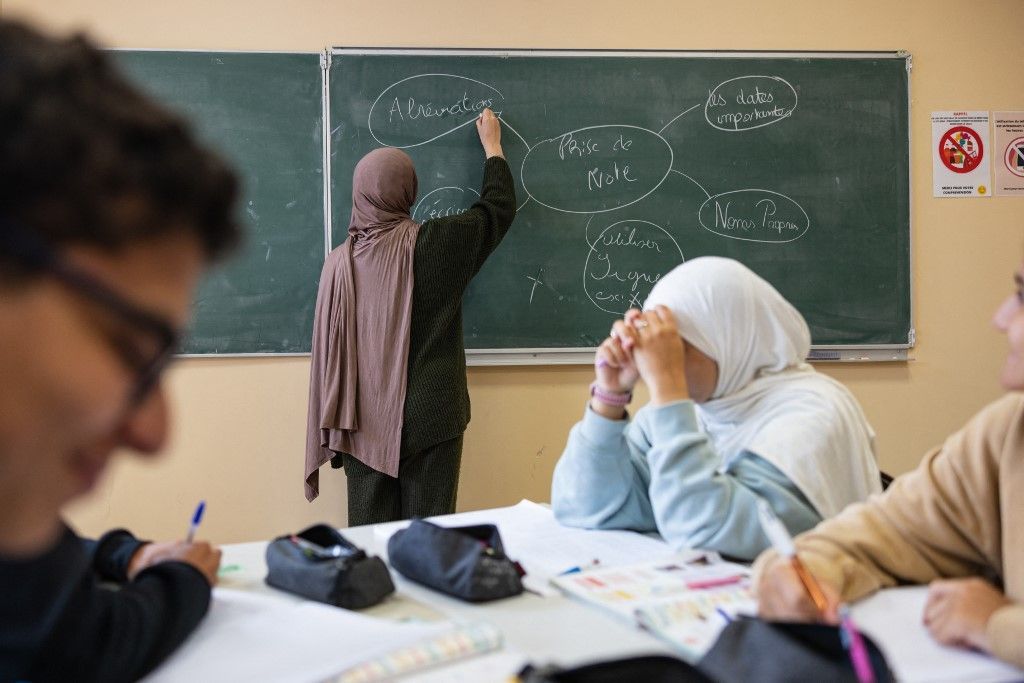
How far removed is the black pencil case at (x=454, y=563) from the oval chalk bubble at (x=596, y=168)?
2327mm

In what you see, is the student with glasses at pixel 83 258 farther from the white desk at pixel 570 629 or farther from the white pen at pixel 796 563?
the white pen at pixel 796 563

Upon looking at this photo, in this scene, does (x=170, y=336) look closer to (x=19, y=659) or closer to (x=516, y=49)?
(x=19, y=659)

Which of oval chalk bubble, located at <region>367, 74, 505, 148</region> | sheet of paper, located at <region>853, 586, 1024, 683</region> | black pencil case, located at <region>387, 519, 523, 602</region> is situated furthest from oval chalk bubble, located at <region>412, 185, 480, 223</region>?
sheet of paper, located at <region>853, 586, 1024, 683</region>

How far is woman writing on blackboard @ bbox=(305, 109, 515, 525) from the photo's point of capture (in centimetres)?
306

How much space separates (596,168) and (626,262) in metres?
0.40

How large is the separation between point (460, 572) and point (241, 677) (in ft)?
1.30

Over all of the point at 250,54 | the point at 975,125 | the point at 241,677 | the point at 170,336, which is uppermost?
the point at 250,54

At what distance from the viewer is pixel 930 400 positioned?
12.4 feet

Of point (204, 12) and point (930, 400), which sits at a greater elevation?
point (204, 12)

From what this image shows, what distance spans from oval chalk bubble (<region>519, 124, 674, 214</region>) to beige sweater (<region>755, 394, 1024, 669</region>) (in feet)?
7.75

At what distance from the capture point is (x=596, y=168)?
3.61m

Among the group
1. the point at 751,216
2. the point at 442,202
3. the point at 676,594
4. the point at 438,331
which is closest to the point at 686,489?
the point at 676,594

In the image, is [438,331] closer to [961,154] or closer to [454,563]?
[454,563]

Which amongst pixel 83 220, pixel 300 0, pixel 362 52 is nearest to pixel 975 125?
pixel 362 52
